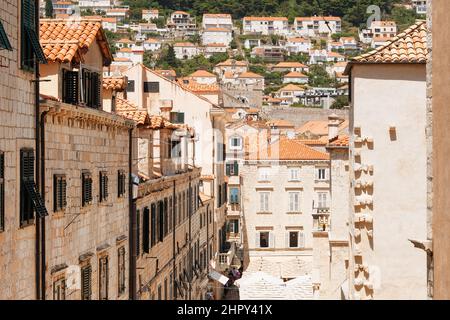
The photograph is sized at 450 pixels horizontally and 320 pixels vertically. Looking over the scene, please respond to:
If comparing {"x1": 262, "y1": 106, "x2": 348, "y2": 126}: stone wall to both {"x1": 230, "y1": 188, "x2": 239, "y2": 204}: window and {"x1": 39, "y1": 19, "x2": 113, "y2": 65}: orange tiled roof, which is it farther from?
{"x1": 39, "y1": 19, "x2": 113, "y2": 65}: orange tiled roof

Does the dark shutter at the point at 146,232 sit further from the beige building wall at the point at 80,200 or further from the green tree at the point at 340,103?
the green tree at the point at 340,103

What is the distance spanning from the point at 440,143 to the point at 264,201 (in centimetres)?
4743

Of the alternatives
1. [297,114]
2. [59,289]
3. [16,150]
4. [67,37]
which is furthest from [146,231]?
[297,114]

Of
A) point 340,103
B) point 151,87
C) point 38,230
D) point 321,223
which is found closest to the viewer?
point 38,230

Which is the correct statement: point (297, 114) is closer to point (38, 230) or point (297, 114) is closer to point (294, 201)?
point (294, 201)

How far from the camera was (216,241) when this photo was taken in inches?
1935

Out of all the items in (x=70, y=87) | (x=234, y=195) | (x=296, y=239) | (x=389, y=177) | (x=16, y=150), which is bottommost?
(x=296, y=239)

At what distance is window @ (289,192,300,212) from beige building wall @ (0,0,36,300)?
4540 cm

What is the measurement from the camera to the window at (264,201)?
196 feet

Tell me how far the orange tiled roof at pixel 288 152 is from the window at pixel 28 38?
44.9 meters

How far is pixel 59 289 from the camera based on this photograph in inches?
645

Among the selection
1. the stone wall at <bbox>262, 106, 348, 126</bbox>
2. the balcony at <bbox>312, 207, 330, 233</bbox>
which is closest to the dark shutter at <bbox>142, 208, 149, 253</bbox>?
the balcony at <bbox>312, 207, 330, 233</bbox>

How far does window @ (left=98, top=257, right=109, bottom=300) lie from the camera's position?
19609mm

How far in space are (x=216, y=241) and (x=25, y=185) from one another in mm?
35172
